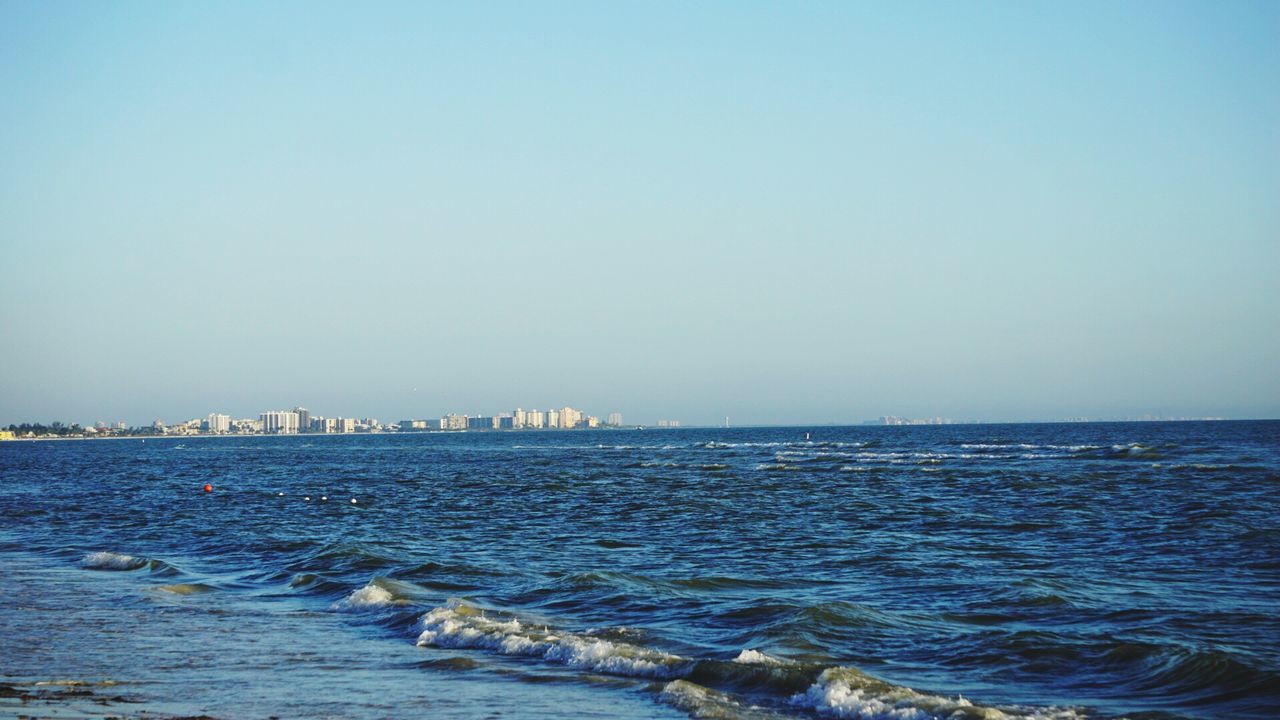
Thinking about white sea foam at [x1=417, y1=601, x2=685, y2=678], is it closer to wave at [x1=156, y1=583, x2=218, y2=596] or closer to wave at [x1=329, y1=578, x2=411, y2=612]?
wave at [x1=329, y1=578, x2=411, y2=612]

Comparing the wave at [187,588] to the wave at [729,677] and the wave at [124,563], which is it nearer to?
the wave at [124,563]

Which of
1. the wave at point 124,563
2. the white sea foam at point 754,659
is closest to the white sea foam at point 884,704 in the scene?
the white sea foam at point 754,659

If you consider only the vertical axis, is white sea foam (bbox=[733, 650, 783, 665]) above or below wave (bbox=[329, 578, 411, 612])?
above

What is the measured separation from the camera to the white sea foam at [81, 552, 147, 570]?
899 inches

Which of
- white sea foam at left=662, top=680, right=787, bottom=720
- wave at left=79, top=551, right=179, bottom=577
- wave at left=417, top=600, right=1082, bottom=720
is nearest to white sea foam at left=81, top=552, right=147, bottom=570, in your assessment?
wave at left=79, top=551, right=179, bottom=577

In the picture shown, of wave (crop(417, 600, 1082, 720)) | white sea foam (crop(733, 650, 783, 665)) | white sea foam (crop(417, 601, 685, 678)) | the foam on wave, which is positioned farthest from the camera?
the foam on wave

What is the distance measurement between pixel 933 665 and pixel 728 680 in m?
2.50

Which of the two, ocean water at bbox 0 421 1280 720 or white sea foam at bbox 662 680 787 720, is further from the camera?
ocean water at bbox 0 421 1280 720

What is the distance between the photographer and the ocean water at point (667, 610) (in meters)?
11.5

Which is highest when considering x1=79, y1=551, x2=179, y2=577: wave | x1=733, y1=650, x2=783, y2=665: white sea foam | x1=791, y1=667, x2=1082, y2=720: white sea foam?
x1=733, y1=650, x2=783, y2=665: white sea foam

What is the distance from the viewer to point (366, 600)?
1805 cm

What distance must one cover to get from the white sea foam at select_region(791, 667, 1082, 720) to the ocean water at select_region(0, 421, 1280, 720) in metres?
0.05

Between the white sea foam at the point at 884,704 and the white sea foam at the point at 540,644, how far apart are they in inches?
75.0

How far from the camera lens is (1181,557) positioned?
20891mm
